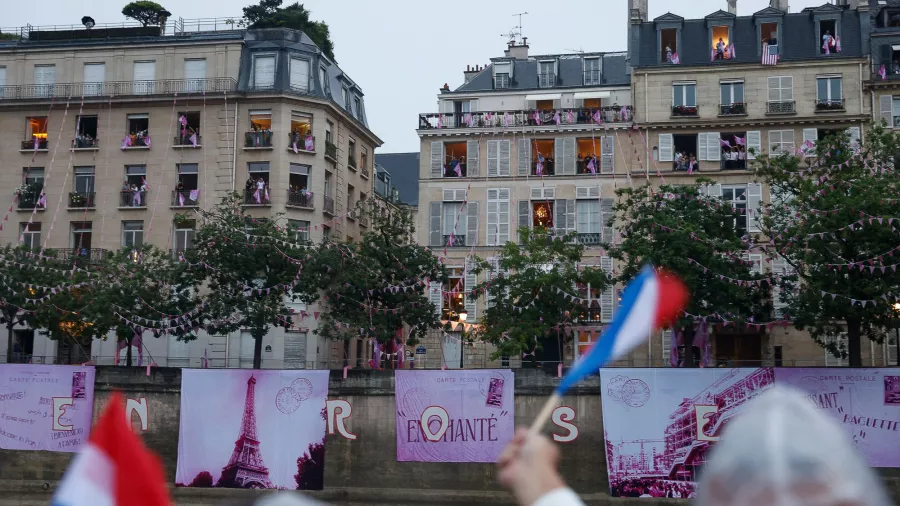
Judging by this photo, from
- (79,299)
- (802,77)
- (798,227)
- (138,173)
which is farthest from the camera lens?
(138,173)

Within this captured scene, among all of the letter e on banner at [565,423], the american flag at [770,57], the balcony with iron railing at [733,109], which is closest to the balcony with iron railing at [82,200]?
the letter e on banner at [565,423]

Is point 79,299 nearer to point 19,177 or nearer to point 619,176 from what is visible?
point 19,177

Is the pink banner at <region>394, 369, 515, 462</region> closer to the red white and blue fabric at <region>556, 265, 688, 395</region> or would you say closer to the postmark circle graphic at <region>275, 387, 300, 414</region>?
the postmark circle graphic at <region>275, 387, 300, 414</region>

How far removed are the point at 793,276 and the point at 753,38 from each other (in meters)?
17.8

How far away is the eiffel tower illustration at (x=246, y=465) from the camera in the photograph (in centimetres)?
3000

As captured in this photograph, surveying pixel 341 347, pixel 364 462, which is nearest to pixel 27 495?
pixel 364 462

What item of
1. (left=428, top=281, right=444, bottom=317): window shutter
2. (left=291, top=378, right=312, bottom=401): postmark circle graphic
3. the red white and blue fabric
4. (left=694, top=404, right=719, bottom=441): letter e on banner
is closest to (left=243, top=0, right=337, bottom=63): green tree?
(left=428, top=281, right=444, bottom=317): window shutter

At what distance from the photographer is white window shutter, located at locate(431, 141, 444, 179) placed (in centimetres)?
5059

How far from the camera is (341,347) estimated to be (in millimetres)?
52000

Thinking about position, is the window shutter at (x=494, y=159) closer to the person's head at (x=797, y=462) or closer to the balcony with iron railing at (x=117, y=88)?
the balcony with iron railing at (x=117, y=88)

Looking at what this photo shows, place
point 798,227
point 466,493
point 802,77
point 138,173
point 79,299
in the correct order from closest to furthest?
1. point 466,493
2. point 798,227
3. point 79,299
4. point 802,77
5. point 138,173

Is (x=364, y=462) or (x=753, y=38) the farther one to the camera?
(x=753, y=38)

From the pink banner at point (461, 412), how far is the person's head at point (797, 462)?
28141mm

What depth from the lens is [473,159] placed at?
50.3m
